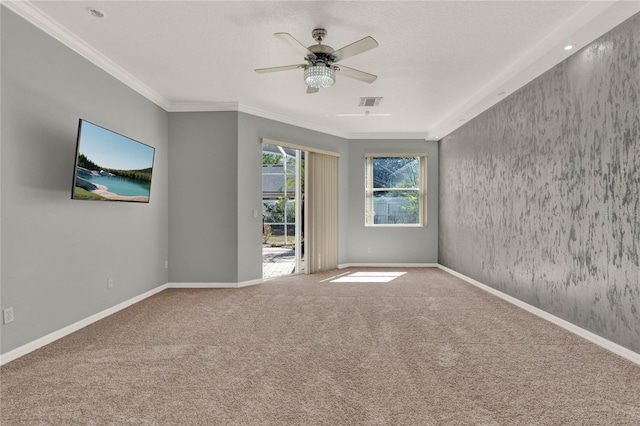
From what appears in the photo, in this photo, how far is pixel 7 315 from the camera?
2547 millimetres

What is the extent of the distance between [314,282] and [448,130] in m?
3.74

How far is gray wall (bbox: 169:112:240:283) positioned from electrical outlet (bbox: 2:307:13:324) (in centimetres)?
254

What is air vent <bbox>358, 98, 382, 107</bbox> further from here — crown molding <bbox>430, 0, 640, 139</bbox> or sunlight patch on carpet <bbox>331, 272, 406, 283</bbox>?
sunlight patch on carpet <bbox>331, 272, 406, 283</bbox>

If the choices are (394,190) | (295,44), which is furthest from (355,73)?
(394,190)

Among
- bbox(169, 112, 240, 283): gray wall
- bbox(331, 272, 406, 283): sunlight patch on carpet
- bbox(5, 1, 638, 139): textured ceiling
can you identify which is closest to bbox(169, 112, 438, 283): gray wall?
bbox(169, 112, 240, 283): gray wall

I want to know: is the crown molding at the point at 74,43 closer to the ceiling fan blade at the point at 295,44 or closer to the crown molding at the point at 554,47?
the ceiling fan blade at the point at 295,44

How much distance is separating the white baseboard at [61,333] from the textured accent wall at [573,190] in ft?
15.7

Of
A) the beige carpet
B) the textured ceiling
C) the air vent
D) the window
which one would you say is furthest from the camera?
the window

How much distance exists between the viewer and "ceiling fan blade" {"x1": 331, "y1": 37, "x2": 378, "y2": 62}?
8.17ft

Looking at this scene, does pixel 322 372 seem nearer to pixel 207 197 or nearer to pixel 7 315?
pixel 7 315

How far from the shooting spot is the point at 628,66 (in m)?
2.58

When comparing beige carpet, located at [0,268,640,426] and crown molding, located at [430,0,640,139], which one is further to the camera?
crown molding, located at [430,0,640,139]

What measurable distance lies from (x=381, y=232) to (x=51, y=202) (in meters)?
5.60

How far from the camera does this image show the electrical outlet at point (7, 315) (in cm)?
252
